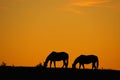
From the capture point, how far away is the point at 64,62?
54.9m

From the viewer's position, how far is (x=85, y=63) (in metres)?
54.3

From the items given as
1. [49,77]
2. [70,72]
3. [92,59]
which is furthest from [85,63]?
[49,77]

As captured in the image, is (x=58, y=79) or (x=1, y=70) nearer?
(x=58, y=79)

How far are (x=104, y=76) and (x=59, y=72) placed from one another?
3.63 m

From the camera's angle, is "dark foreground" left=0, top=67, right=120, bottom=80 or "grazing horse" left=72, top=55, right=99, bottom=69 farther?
"grazing horse" left=72, top=55, right=99, bottom=69

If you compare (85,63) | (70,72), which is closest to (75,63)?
(85,63)

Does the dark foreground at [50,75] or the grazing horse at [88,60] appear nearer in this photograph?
the dark foreground at [50,75]

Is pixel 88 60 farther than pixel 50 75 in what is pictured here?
Yes

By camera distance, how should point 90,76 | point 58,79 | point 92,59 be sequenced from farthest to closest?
point 92,59
point 90,76
point 58,79

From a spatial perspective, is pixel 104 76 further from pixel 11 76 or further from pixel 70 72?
pixel 11 76

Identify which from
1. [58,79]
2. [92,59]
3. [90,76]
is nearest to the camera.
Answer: [58,79]

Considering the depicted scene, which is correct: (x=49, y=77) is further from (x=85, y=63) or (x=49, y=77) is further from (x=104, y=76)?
(x=85, y=63)

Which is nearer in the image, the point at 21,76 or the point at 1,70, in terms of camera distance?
the point at 21,76

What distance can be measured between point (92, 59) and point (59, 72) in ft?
50.4
